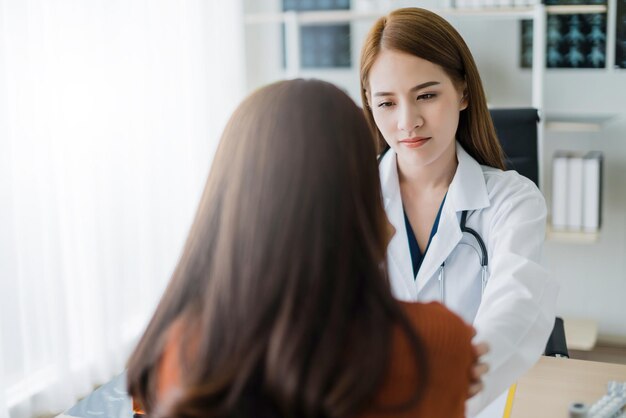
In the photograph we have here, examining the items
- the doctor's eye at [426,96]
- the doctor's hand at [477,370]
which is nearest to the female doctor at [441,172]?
the doctor's eye at [426,96]

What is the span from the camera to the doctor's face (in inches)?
58.9

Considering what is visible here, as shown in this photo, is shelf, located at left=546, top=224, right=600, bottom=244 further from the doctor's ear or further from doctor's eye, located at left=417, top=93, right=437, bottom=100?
doctor's eye, located at left=417, top=93, right=437, bottom=100

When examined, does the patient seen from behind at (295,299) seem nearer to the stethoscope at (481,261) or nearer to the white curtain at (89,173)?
the stethoscope at (481,261)

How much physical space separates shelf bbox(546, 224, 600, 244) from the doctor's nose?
1.62 meters

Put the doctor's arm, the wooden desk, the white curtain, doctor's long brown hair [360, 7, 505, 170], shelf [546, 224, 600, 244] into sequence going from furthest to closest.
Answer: shelf [546, 224, 600, 244]
the white curtain
doctor's long brown hair [360, 7, 505, 170]
the wooden desk
the doctor's arm

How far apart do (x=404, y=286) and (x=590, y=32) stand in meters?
1.95

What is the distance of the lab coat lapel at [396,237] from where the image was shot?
1.56m

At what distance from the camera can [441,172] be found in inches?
65.6

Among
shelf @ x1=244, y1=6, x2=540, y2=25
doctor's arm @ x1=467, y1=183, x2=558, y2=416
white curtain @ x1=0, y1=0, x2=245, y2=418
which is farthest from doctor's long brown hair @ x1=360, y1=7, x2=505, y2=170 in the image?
shelf @ x1=244, y1=6, x2=540, y2=25

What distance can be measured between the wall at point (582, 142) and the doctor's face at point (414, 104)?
63.1 inches


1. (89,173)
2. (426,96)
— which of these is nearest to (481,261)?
(426,96)

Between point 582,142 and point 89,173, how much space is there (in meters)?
1.98

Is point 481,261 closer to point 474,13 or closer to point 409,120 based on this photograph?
point 409,120

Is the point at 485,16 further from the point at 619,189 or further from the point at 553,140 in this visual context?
the point at 619,189
